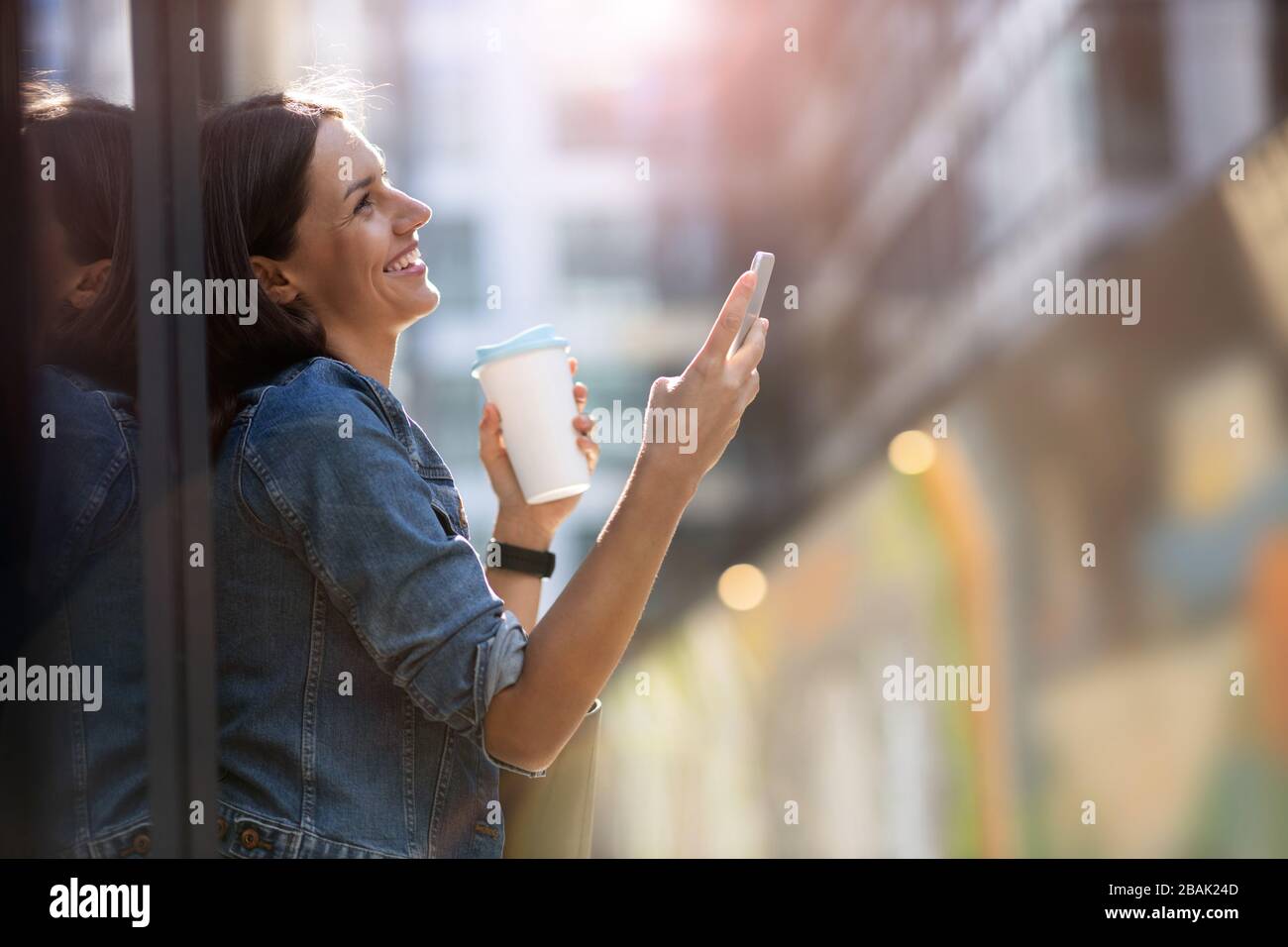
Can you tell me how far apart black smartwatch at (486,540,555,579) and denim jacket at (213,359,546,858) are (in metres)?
0.29

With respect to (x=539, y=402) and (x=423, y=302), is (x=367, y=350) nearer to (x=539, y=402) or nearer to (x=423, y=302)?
(x=423, y=302)

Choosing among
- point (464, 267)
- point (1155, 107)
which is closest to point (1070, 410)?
point (1155, 107)

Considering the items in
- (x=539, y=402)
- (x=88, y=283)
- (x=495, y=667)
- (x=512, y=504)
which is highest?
(x=88, y=283)

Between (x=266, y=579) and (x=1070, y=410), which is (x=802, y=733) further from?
(x=266, y=579)

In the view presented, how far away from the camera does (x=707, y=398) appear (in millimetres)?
1404

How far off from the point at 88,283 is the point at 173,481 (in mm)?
239

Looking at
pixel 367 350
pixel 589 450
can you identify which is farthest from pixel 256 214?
pixel 589 450

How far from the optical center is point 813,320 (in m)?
29.1

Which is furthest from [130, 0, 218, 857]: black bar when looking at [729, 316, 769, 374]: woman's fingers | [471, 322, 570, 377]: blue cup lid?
[729, 316, 769, 374]: woman's fingers

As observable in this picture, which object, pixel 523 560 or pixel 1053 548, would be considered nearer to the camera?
pixel 523 560

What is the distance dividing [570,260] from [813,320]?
702 centimetres

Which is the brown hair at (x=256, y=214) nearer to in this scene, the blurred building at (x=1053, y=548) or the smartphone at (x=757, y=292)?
the smartphone at (x=757, y=292)

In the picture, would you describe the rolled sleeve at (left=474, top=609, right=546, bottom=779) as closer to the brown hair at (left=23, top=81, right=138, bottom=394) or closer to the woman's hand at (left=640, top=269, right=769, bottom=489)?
the woman's hand at (left=640, top=269, right=769, bottom=489)

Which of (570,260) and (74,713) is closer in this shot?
(74,713)
